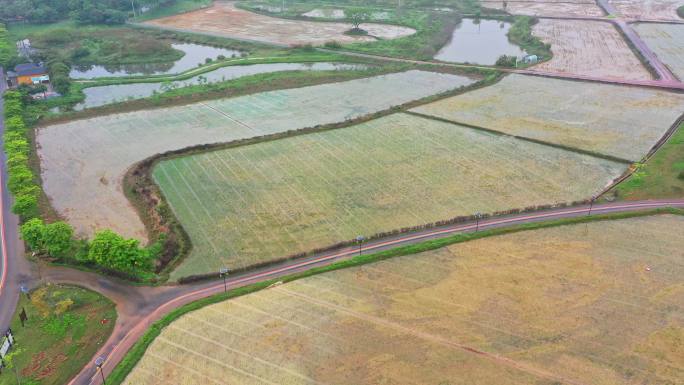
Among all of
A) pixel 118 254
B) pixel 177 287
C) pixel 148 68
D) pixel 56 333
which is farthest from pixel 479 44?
pixel 56 333

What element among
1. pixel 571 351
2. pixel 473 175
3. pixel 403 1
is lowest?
A: pixel 571 351

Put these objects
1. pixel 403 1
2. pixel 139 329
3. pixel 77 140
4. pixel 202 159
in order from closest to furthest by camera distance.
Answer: pixel 139 329 → pixel 202 159 → pixel 77 140 → pixel 403 1

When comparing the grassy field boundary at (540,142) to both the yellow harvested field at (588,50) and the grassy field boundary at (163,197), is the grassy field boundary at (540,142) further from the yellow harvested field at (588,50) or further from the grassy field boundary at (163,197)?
the yellow harvested field at (588,50)

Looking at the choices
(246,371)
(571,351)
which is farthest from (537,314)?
(246,371)

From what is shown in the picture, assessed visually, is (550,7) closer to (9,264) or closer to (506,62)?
(506,62)

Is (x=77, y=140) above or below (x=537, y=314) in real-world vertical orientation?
above

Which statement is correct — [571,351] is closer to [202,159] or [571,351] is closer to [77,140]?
[202,159]
